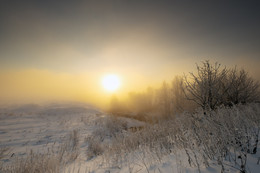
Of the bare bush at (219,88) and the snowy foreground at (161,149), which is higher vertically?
the bare bush at (219,88)

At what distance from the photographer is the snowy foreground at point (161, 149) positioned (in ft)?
6.10

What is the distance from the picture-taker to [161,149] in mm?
3291

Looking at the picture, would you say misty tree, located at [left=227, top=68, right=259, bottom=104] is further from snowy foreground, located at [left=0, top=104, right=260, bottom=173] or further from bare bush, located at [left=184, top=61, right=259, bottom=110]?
snowy foreground, located at [left=0, top=104, right=260, bottom=173]

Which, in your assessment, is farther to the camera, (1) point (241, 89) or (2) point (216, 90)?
(1) point (241, 89)

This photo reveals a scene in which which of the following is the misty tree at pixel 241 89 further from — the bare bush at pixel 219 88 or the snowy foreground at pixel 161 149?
the snowy foreground at pixel 161 149

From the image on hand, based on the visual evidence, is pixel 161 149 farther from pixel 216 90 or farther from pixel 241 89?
pixel 241 89

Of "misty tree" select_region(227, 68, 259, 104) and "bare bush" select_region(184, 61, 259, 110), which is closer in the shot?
"bare bush" select_region(184, 61, 259, 110)

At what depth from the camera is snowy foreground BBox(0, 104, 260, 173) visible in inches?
73.2

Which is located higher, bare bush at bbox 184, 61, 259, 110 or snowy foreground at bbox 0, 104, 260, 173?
bare bush at bbox 184, 61, 259, 110

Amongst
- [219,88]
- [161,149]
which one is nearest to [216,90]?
[219,88]

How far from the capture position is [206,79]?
13.1 feet

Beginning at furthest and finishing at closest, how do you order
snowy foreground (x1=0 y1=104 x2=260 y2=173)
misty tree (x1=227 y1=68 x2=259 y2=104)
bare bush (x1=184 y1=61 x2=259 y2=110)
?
1. misty tree (x1=227 y1=68 x2=259 y2=104)
2. bare bush (x1=184 y1=61 x2=259 y2=110)
3. snowy foreground (x1=0 y1=104 x2=260 y2=173)

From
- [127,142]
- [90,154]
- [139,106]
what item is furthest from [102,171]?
[139,106]

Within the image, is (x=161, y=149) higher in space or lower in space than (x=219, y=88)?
lower
